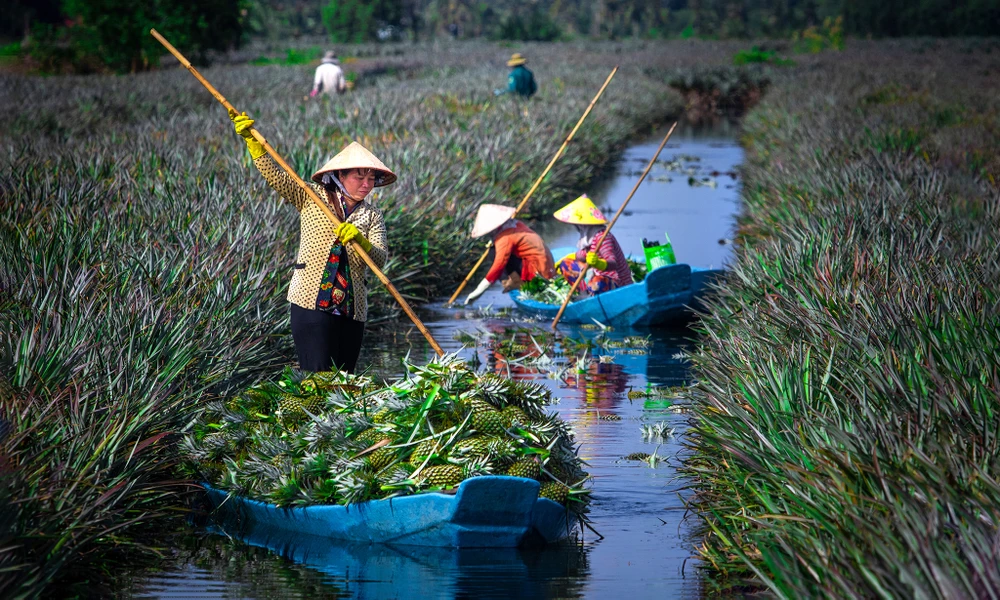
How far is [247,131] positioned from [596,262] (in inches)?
211

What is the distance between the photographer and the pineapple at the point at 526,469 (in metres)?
6.32

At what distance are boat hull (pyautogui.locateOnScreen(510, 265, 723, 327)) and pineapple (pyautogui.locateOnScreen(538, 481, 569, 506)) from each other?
5739 millimetres

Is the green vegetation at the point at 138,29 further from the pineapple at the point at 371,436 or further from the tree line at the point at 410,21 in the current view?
the pineapple at the point at 371,436

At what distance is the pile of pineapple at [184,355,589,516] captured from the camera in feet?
20.7

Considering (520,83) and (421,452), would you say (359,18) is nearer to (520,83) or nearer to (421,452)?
(520,83)

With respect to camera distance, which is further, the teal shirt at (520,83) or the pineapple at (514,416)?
the teal shirt at (520,83)

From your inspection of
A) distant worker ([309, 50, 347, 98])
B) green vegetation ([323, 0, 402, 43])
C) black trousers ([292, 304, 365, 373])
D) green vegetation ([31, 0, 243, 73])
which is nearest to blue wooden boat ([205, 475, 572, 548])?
black trousers ([292, 304, 365, 373])

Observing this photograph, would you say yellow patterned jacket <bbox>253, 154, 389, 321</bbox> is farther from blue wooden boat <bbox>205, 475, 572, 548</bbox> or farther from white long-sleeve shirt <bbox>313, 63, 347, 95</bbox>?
white long-sleeve shirt <bbox>313, 63, 347, 95</bbox>

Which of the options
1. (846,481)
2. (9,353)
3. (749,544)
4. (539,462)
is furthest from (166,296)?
(846,481)

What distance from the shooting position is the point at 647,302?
12.4m

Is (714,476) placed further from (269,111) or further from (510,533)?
(269,111)

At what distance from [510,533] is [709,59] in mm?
58016

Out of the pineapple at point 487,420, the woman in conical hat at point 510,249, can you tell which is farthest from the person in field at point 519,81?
the pineapple at point 487,420

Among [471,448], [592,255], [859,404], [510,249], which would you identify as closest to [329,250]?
[471,448]
